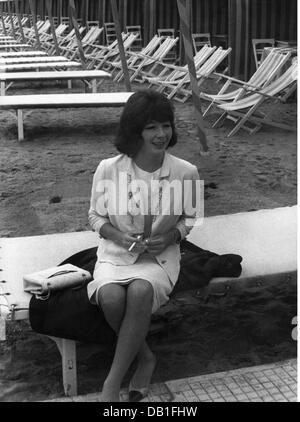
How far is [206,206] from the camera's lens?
18.4 feet

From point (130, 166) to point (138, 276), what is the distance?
0.53m

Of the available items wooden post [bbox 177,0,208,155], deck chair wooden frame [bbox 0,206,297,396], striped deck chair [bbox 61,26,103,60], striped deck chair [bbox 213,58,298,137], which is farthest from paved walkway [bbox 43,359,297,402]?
striped deck chair [bbox 61,26,103,60]

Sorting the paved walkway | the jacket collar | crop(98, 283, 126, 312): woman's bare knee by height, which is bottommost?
the paved walkway

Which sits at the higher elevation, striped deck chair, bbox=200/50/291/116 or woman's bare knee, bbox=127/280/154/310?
striped deck chair, bbox=200/50/291/116

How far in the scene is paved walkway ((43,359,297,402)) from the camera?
A: 280 cm

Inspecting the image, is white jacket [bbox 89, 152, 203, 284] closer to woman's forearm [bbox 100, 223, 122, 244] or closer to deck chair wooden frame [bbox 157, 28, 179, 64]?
woman's forearm [bbox 100, 223, 122, 244]

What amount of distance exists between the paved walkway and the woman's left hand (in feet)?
1.86

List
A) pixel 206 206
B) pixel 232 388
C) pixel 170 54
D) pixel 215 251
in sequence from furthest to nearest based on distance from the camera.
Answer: pixel 170 54 → pixel 206 206 → pixel 215 251 → pixel 232 388

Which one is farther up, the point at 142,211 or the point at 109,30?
the point at 109,30

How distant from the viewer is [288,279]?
3281 millimetres

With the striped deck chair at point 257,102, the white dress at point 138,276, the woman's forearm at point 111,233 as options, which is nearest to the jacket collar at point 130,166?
the white dress at point 138,276

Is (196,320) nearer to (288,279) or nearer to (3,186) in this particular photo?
(288,279)

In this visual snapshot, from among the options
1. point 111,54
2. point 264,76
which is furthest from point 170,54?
point 264,76

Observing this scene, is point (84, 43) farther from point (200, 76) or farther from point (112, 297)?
point (112, 297)
